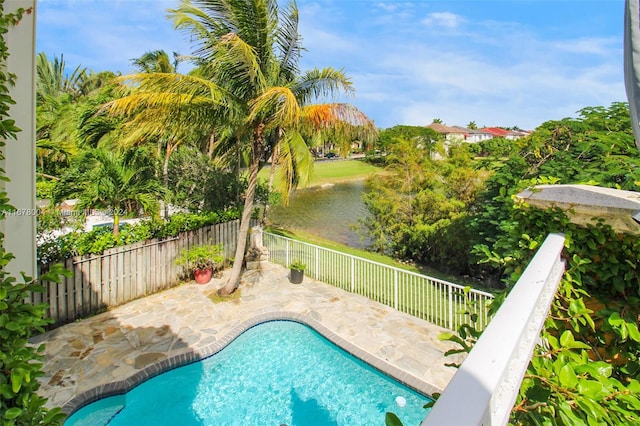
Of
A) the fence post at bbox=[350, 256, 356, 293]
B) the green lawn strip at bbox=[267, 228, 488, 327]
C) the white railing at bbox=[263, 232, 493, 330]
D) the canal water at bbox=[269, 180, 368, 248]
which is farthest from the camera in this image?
the canal water at bbox=[269, 180, 368, 248]

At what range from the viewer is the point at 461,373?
0.88 m

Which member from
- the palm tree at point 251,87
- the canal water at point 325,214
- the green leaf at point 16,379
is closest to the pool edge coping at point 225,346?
the palm tree at point 251,87

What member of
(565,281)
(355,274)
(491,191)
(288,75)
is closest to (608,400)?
(565,281)

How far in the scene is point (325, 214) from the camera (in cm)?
2042

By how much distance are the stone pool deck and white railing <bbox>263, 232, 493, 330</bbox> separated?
11.7 inches

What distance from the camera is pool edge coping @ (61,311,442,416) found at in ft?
15.3

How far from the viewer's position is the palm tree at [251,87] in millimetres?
6074

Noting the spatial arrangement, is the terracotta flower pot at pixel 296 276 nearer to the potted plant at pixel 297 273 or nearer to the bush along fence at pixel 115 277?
the potted plant at pixel 297 273

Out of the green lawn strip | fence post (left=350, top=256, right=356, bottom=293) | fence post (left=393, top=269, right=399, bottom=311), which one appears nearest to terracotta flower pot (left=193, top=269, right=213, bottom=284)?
the green lawn strip

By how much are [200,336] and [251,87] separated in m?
4.99

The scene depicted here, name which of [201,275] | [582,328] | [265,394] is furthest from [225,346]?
[582,328]

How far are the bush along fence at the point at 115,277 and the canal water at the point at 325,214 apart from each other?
8.03 metres

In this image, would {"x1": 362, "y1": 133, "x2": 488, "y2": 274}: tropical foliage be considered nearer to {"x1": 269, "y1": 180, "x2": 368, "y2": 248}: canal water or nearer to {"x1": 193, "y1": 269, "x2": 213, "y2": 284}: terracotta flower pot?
{"x1": 269, "y1": 180, "x2": 368, "y2": 248}: canal water

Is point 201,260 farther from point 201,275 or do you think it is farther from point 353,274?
point 353,274
